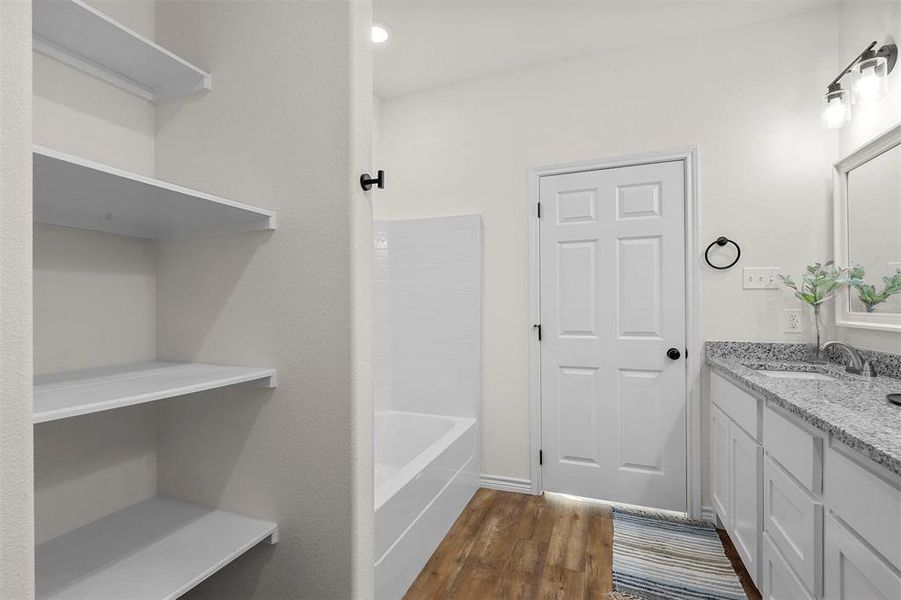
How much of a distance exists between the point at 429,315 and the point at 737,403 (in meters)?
1.73

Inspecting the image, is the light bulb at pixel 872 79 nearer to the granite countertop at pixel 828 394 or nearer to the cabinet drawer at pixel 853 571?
the granite countertop at pixel 828 394

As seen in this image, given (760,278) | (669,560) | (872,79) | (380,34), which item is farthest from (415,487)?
(872,79)

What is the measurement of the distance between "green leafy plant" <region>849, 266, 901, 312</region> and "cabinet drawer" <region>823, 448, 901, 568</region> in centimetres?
108

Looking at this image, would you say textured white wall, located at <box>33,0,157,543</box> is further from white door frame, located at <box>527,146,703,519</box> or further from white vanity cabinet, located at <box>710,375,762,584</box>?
white door frame, located at <box>527,146,703,519</box>

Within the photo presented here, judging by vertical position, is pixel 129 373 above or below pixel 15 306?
below

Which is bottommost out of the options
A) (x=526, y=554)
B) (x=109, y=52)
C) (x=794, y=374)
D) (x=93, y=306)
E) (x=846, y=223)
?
(x=526, y=554)

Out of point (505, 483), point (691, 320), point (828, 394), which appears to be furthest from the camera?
point (505, 483)

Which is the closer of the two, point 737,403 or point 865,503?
point 865,503

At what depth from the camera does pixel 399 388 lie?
291cm

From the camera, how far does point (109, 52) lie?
1138mm

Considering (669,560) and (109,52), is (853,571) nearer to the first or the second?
(669,560)

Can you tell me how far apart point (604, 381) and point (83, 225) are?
2.41 m

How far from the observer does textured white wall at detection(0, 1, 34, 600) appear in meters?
0.60

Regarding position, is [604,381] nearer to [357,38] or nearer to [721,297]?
[721,297]
